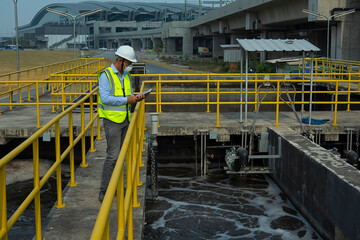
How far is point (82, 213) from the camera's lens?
588 centimetres

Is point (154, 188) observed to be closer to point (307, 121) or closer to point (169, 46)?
point (307, 121)

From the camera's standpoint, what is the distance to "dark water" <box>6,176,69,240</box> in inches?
352

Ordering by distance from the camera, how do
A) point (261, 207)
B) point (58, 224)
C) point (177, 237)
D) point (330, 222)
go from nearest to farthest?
point (58, 224) → point (330, 222) → point (177, 237) → point (261, 207)

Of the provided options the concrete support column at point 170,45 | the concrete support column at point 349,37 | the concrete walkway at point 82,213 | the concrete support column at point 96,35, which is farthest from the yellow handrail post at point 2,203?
the concrete support column at point 96,35

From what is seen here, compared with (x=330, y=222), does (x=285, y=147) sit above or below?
above

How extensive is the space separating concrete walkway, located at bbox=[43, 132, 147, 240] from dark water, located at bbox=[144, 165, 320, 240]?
7.01 ft

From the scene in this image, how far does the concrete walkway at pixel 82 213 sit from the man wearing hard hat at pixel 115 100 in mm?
330

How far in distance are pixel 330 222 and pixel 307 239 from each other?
686 mm

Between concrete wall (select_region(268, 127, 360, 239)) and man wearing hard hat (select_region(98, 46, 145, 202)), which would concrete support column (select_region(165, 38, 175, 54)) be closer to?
concrete wall (select_region(268, 127, 360, 239))

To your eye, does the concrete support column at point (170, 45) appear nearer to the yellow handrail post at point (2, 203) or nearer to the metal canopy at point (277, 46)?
the metal canopy at point (277, 46)

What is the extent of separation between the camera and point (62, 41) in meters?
157

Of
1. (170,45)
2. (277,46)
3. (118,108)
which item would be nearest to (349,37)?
(277,46)

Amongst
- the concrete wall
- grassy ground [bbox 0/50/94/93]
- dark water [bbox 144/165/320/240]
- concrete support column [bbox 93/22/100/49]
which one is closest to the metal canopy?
the concrete wall

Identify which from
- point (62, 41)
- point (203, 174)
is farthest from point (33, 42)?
point (203, 174)
